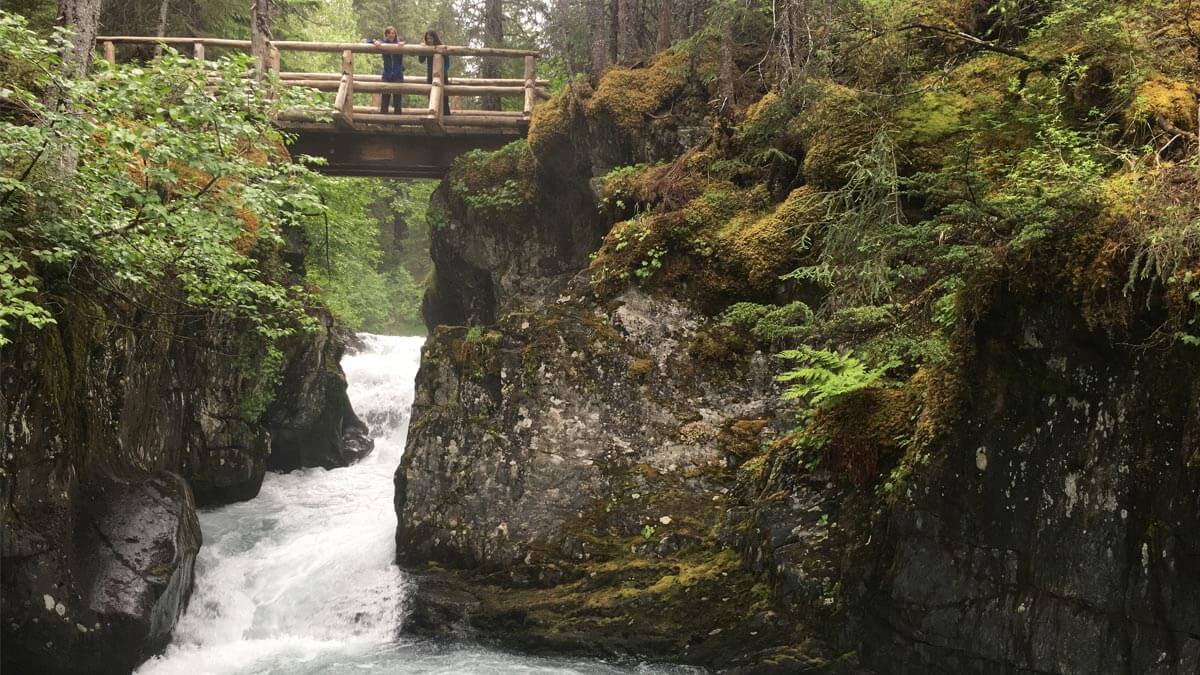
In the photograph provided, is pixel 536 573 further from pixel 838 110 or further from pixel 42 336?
pixel 838 110

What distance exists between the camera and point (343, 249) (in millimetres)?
19969

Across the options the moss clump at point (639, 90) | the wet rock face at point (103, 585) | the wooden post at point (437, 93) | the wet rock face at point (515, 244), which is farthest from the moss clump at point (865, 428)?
the wooden post at point (437, 93)

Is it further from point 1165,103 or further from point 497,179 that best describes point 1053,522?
point 497,179

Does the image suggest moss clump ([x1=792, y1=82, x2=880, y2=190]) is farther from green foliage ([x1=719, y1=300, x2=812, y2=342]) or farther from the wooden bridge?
the wooden bridge

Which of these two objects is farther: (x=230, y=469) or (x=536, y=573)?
(x=230, y=469)

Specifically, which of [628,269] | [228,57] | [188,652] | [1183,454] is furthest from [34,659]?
[1183,454]

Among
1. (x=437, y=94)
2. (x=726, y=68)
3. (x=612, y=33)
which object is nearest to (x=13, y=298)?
(x=726, y=68)

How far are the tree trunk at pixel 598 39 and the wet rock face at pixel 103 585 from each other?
10019 mm

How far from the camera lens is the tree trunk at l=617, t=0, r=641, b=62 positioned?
1576cm

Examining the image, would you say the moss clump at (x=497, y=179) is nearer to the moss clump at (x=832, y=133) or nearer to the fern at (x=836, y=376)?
the moss clump at (x=832, y=133)

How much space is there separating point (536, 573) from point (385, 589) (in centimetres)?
207

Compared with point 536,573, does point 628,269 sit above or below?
above

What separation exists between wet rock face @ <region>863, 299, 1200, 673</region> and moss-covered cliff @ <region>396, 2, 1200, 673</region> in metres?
0.02

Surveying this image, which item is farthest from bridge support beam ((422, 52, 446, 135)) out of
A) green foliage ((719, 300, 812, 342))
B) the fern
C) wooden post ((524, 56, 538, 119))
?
the fern
